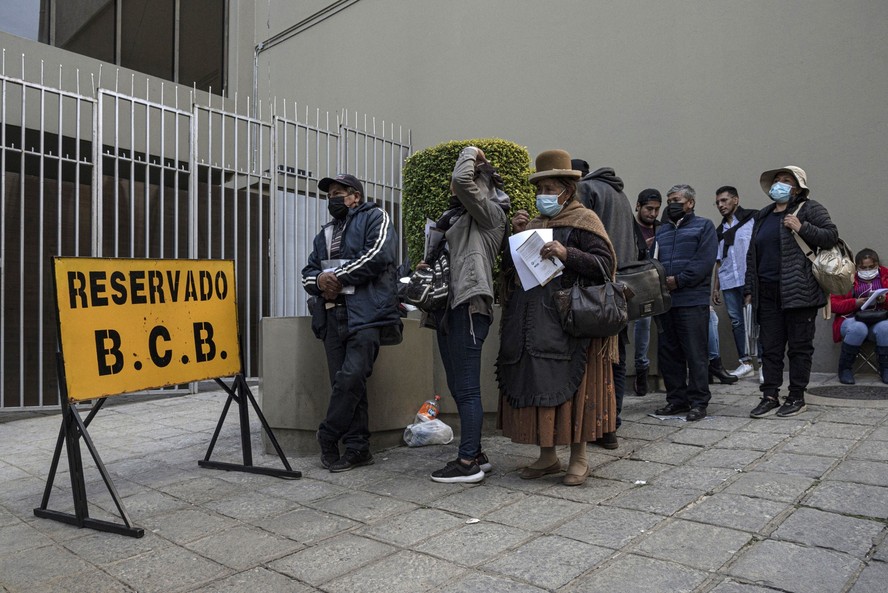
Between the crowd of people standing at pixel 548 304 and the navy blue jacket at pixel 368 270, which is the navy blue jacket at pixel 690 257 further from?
the navy blue jacket at pixel 368 270

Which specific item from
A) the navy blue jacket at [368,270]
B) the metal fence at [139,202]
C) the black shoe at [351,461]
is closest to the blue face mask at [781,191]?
the navy blue jacket at [368,270]

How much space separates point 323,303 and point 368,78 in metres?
8.56

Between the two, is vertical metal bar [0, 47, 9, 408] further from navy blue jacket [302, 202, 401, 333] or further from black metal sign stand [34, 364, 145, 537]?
navy blue jacket [302, 202, 401, 333]

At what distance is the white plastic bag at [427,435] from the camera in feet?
16.9

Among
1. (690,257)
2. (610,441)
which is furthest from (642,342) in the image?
(610,441)

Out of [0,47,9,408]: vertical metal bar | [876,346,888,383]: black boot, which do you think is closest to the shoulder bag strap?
[876,346,888,383]: black boot

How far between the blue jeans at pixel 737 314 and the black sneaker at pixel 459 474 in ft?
14.8

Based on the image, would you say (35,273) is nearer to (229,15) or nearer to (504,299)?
(504,299)

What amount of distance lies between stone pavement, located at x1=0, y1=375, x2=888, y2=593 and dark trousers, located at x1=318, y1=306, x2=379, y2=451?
10.5 inches

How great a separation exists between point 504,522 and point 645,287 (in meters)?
2.11

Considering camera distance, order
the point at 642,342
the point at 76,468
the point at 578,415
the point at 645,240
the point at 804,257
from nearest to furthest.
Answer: the point at 76,468 < the point at 578,415 < the point at 804,257 < the point at 645,240 < the point at 642,342

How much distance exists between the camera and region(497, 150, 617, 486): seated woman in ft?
12.9

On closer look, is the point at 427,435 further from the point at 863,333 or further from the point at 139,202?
the point at 139,202

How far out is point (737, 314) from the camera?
753 centimetres
